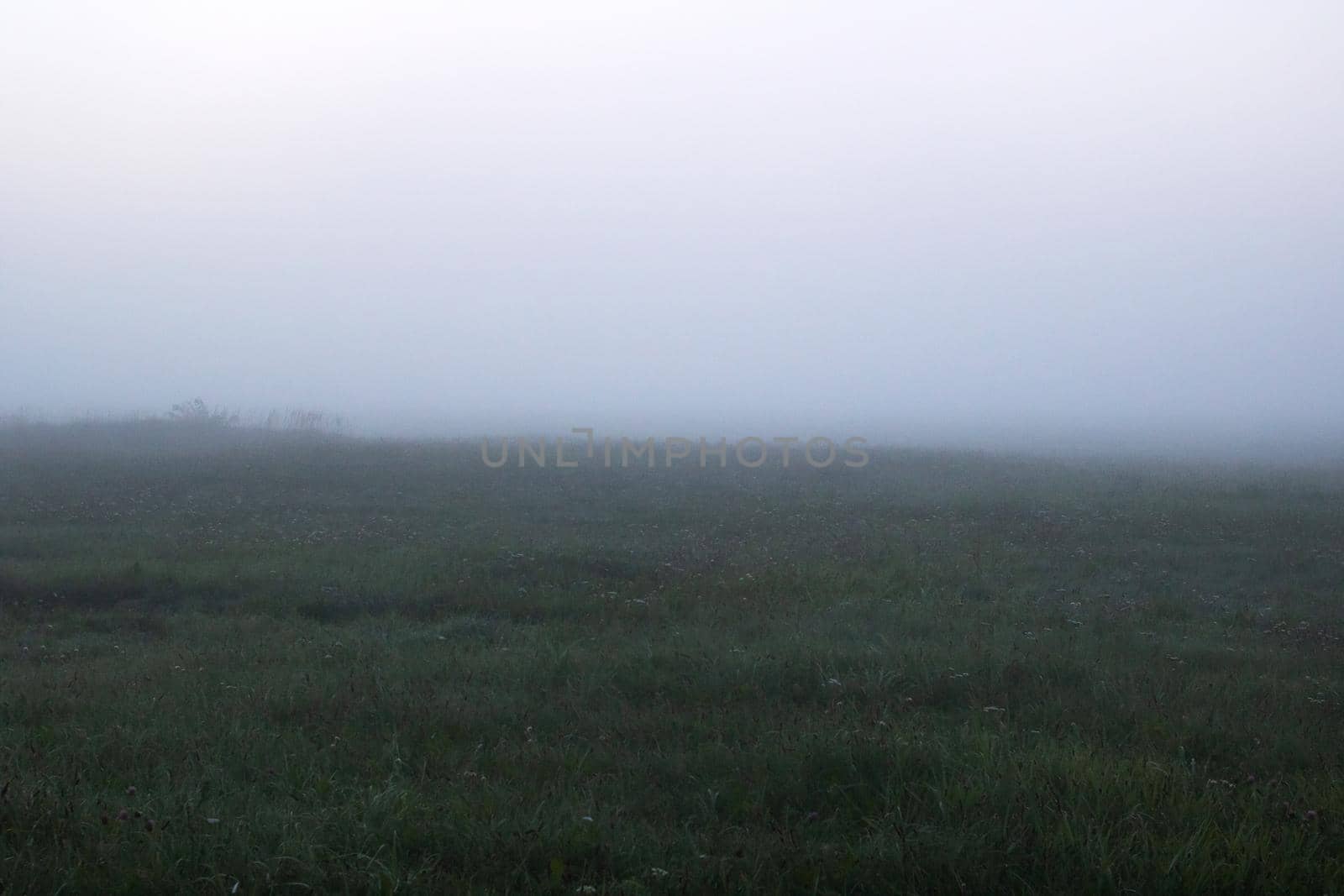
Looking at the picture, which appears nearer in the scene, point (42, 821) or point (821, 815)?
point (42, 821)

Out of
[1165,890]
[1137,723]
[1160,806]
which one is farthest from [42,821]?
[1137,723]

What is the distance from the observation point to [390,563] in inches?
458

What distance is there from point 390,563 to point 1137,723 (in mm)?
8796

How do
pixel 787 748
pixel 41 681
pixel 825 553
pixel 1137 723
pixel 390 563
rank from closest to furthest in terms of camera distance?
pixel 787 748, pixel 1137 723, pixel 41 681, pixel 390 563, pixel 825 553

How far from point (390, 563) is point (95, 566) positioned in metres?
3.46

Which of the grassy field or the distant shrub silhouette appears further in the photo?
the distant shrub silhouette

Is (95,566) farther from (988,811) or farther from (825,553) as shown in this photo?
(988,811)

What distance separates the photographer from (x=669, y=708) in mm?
6395

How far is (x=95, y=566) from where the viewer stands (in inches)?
432

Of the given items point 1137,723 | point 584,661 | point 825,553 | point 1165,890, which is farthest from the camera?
point 825,553

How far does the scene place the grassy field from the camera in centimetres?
415

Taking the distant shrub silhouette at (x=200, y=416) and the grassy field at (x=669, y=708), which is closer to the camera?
the grassy field at (x=669, y=708)

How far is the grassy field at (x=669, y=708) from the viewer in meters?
4.15

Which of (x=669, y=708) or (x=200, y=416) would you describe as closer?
(x=669, y=708)
